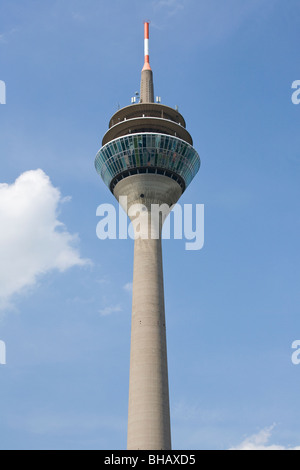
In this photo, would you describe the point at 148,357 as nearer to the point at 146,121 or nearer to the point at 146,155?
the point at 146,155

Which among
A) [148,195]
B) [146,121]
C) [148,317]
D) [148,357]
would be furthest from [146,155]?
[148,357]

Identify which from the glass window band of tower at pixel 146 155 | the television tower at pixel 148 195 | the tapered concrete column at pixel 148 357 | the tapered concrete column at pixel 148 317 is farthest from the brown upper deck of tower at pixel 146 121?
the tapered concrete column at pixel 148 357

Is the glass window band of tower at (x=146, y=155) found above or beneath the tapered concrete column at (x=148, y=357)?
above

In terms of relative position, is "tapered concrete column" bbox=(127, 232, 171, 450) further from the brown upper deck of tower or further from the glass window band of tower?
the brown upper deck of tower

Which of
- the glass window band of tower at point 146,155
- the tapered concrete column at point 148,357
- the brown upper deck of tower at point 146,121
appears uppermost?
the brown upper deck of tower at point 146,121

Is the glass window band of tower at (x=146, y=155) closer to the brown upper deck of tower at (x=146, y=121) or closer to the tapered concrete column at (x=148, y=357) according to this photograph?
the brown upper deck of tower at (x=146, y=121)

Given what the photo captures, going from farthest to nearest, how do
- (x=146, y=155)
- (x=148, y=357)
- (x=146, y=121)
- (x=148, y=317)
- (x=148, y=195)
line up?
1. (x=146, y=121)
2. (x=146, y=155)
3. (x=148, y=195)
4. (x=148, y=317)
5. (x=148, y=357)
